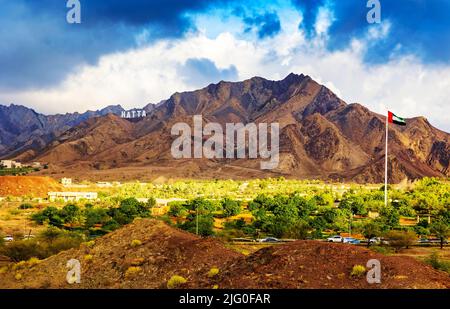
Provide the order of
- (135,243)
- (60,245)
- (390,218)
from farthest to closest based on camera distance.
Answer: (390,218) → (60,245) → (135,243)

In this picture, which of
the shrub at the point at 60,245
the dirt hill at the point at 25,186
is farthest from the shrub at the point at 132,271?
the dirt hill at the point at 25,186

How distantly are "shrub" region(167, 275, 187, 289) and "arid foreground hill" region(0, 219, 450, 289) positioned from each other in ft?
0.89

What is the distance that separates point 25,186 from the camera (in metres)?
134

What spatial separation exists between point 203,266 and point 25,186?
11811cm

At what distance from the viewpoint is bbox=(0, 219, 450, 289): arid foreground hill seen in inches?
859

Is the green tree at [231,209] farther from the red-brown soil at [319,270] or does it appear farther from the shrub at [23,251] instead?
the red-brown soil at [319,270]

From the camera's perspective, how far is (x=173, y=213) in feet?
275

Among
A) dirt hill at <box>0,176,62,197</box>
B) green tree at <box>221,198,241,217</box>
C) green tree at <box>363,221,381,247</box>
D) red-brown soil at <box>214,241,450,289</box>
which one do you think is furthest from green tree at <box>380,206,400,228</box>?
dirt hill at <box>0,176,62,197</box>

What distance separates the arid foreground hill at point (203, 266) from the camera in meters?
21.8

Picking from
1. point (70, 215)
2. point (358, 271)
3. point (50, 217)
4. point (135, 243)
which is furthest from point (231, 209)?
point (358, 271)

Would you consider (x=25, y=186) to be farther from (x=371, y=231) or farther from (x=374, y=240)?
(x=374, y=240)

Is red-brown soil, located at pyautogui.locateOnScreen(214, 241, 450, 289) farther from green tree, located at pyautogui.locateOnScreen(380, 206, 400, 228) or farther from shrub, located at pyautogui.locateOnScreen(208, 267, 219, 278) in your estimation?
green tree, located at pyautogui.locateOnScreen(380, 206, 400, 228)
